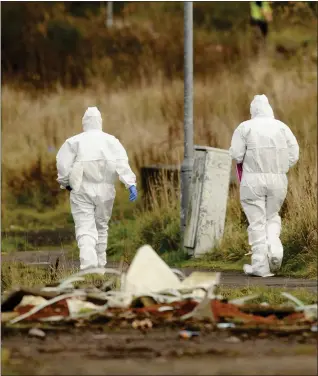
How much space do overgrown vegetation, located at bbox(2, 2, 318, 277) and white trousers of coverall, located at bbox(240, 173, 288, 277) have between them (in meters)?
0.33

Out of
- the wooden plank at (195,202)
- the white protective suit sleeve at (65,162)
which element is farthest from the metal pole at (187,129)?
the white protective suit sleeve at (65,162)

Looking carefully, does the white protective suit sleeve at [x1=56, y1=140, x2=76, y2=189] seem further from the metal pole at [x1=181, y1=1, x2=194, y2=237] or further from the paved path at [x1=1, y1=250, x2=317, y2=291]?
the metal pole at [x1=181, y1=1, x2=194, y2=237]

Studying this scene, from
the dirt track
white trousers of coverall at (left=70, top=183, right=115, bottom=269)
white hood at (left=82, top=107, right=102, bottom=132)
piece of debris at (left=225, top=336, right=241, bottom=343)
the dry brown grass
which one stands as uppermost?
the dry brown grass

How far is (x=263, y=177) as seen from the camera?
1512 centimetres

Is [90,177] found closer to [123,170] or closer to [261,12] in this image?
[123,170]

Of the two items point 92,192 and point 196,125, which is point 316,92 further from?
point 92,192

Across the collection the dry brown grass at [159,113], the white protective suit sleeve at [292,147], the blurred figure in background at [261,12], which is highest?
the blurred figure in background at [261,12]

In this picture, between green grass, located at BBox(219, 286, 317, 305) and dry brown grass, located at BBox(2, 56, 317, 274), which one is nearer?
green grass, located at BBox(219, 286, 317, 305)

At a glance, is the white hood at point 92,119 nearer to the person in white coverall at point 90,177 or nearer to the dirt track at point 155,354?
the person in white coverall at point 90,177

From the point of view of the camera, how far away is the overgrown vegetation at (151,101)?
17938 mm

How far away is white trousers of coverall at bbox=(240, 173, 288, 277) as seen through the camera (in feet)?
49.4

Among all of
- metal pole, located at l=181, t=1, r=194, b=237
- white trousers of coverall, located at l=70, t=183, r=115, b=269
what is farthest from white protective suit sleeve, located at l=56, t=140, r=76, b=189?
metal pole, located at l=181, t=1, r=194, b=237

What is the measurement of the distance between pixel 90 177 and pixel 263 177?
1687 mm

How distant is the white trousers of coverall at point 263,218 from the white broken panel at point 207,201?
1638 millimetres
